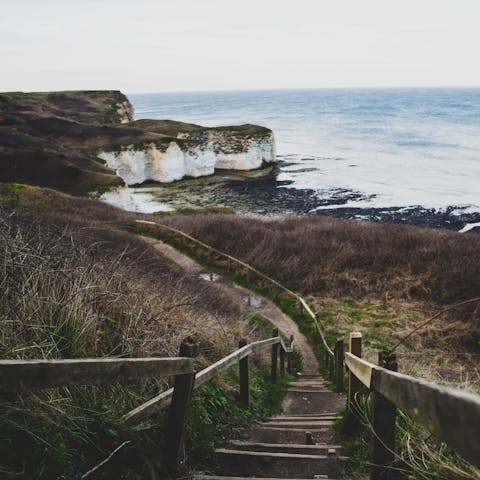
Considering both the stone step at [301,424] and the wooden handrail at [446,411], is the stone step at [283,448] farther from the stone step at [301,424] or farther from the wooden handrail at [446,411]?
the wooden handrail at [446,411]

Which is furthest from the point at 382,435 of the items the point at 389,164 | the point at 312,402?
the point at 389,164

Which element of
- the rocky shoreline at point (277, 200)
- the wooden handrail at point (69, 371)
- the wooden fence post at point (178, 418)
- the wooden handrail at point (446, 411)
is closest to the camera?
the wooden handrail at point (446, 411)

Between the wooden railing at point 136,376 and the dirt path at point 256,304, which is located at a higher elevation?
the wooden railing at point 136,376

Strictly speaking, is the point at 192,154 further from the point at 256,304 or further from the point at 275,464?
the point at 275,464

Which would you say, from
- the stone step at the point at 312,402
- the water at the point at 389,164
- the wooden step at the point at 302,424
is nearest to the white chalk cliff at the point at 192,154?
the water at the point at 389,164

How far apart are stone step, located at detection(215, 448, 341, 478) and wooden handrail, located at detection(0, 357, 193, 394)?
1477 mm

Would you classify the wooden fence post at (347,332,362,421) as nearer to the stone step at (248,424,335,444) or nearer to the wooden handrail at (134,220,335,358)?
the stone step at (248,424,335,444)

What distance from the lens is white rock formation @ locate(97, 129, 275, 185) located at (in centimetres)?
4716

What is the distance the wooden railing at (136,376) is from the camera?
217 cm

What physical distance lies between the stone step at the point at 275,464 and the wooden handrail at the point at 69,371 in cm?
148

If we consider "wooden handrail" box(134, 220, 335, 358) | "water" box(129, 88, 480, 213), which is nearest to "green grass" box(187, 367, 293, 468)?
"wooden handrail" box(134, 220, 335, 358)

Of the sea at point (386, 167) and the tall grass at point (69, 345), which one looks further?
the sea at point (386, 167)

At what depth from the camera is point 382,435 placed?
2840mm

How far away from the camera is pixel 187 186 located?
156 ft
